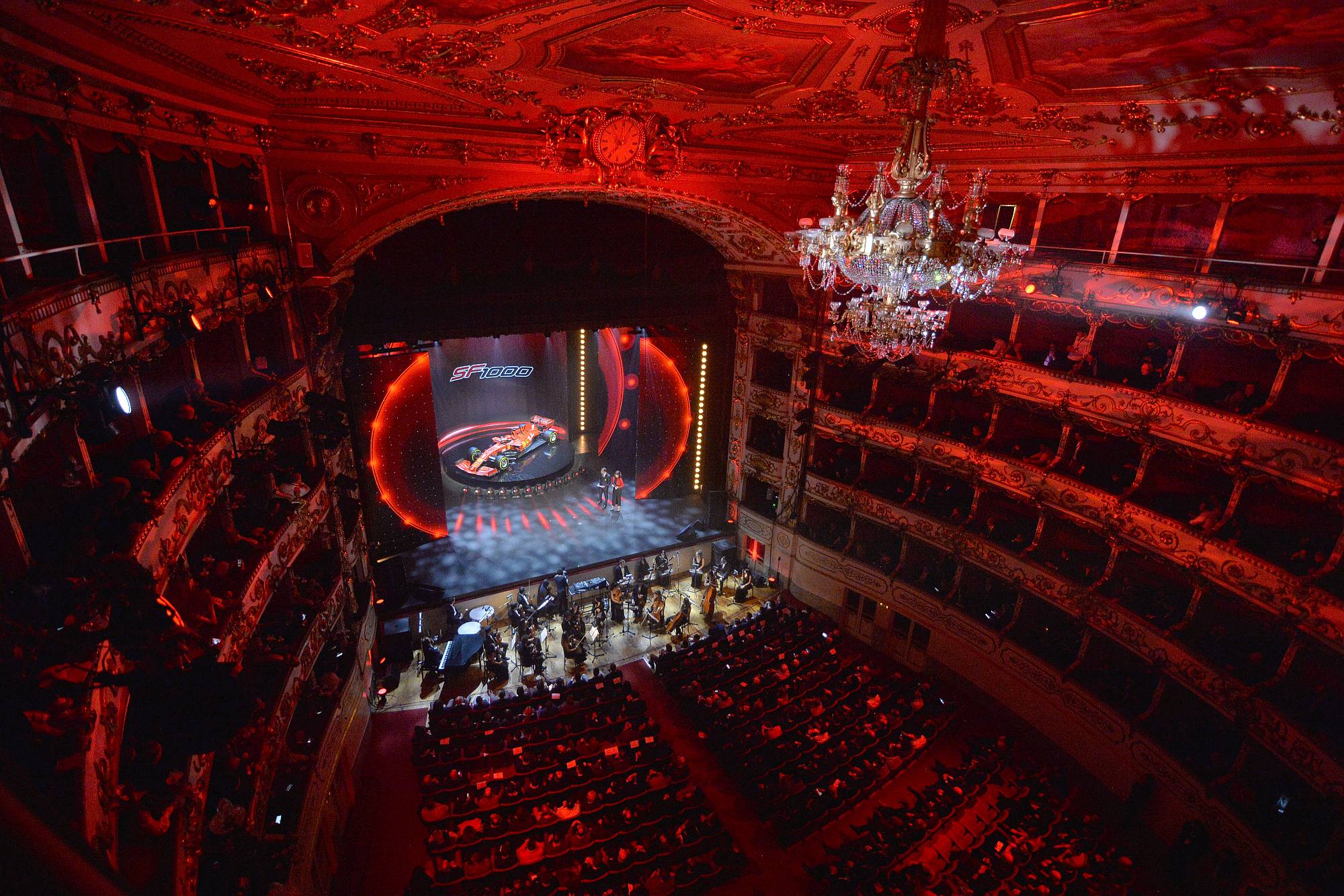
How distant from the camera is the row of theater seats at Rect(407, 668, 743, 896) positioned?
1055 centimetres

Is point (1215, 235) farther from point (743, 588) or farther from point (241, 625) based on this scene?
point (241, 625)

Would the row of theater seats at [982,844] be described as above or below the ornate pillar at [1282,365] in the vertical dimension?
below

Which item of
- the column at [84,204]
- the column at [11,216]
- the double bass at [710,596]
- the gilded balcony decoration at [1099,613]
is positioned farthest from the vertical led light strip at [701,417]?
the column at [11,216]

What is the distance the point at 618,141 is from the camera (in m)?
12.1

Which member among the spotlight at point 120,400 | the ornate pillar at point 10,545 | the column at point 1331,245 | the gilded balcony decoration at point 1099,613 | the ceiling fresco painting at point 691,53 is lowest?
the gilded balcony decoration at point 1099,613

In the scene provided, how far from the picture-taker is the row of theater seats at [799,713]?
12414 millimetres

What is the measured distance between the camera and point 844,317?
8945 millimetres

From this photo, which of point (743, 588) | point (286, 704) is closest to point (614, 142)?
point (286, 704)

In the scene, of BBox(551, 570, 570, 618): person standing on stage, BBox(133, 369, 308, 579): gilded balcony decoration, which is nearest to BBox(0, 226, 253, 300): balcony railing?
BBox(133, 369, 308, 579): gilded balcony decoration

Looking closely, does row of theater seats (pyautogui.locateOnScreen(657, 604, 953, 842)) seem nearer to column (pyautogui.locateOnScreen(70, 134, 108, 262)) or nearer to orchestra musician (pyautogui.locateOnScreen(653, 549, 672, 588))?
orchestra musician (pyautogui.locateOnScreen(653, 549, 672, 588))

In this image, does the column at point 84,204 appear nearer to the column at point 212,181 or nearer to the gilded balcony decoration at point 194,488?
the column at point 212,181

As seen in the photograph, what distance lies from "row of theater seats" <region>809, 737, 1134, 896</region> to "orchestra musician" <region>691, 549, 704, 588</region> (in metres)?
7.90

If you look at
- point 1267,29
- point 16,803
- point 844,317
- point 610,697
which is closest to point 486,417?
point 610,697

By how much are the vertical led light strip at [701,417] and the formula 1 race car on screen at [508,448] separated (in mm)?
6362
